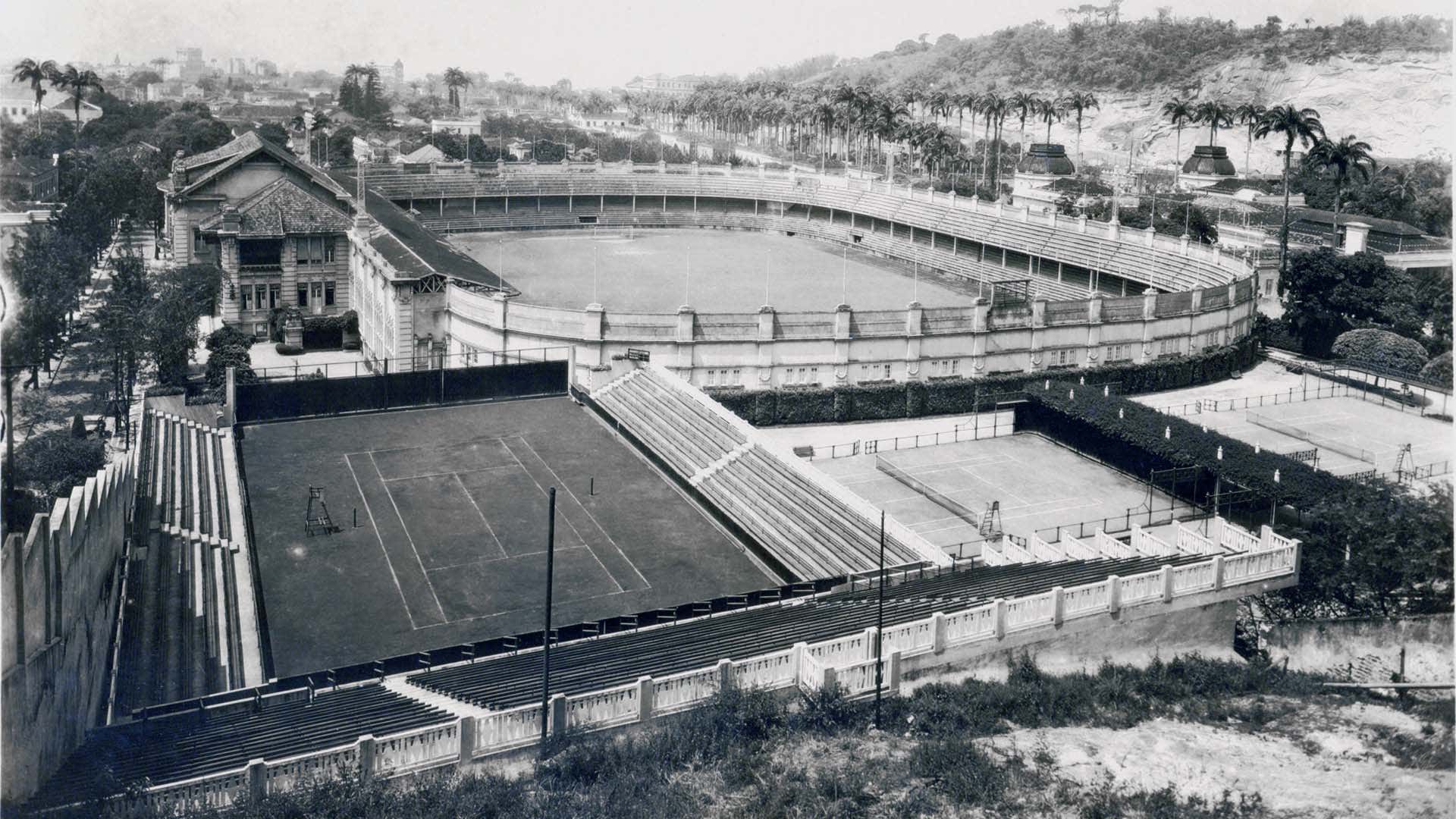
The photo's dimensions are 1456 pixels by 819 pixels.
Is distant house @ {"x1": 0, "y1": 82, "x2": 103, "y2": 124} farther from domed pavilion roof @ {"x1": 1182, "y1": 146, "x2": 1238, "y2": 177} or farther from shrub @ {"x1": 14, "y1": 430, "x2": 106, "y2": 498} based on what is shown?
domed pavilion roof @ {"x1": 1182, "y1": 146, "x2": 1238, "y2": 177}

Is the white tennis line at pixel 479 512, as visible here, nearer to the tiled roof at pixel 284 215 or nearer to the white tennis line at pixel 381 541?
the white tennis line at pixel 381 541

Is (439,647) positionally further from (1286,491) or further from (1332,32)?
(1332,32)

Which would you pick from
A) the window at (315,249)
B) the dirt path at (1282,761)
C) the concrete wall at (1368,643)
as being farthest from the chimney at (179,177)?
the dirt path at (1282,761)

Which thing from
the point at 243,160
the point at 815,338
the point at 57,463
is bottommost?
the point at 57,463

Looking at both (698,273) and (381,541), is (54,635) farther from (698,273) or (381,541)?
(698,273)

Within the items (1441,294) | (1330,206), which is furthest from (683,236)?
(1441,294)

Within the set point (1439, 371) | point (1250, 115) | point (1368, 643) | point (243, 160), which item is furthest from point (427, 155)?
point (1368, 643)

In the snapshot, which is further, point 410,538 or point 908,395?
point 908,395

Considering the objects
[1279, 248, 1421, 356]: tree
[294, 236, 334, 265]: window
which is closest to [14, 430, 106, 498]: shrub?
[294, 236, 334, 265]: window
